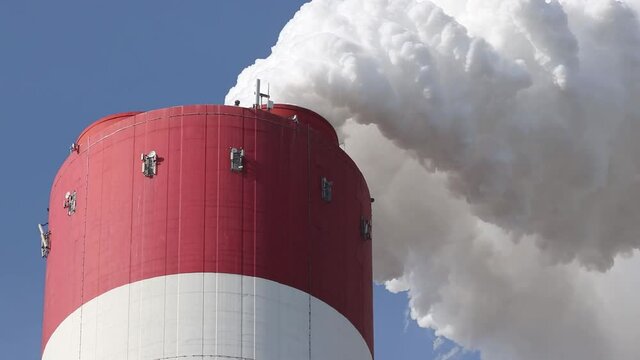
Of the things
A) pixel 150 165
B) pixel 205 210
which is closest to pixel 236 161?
pixel 205 210

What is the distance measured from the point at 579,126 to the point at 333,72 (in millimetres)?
15464

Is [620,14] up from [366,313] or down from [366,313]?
up

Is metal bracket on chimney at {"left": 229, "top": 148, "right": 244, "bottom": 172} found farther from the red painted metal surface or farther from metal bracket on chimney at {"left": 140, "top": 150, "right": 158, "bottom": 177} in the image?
metal bracket on chimney at {"left": 140, "top": 150, "right": 158, "bottom": 177}

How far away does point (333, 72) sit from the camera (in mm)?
100000

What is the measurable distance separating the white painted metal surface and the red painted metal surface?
1.99 ft

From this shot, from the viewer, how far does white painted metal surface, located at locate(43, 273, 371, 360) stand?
88.7 m

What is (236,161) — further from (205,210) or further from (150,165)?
(150,165)

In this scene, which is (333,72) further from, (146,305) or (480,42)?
(146,305)

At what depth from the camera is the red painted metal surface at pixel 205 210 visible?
9075cm

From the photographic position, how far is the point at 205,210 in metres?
91.1

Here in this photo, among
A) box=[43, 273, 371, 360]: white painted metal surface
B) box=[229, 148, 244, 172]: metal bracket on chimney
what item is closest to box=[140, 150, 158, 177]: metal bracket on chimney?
box=[229, 148, 244, 172]: metal bracket on chimney

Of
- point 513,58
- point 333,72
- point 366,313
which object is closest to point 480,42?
point 513,58

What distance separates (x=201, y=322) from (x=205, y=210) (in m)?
5.00

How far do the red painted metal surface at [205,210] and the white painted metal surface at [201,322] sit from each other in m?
0.61
